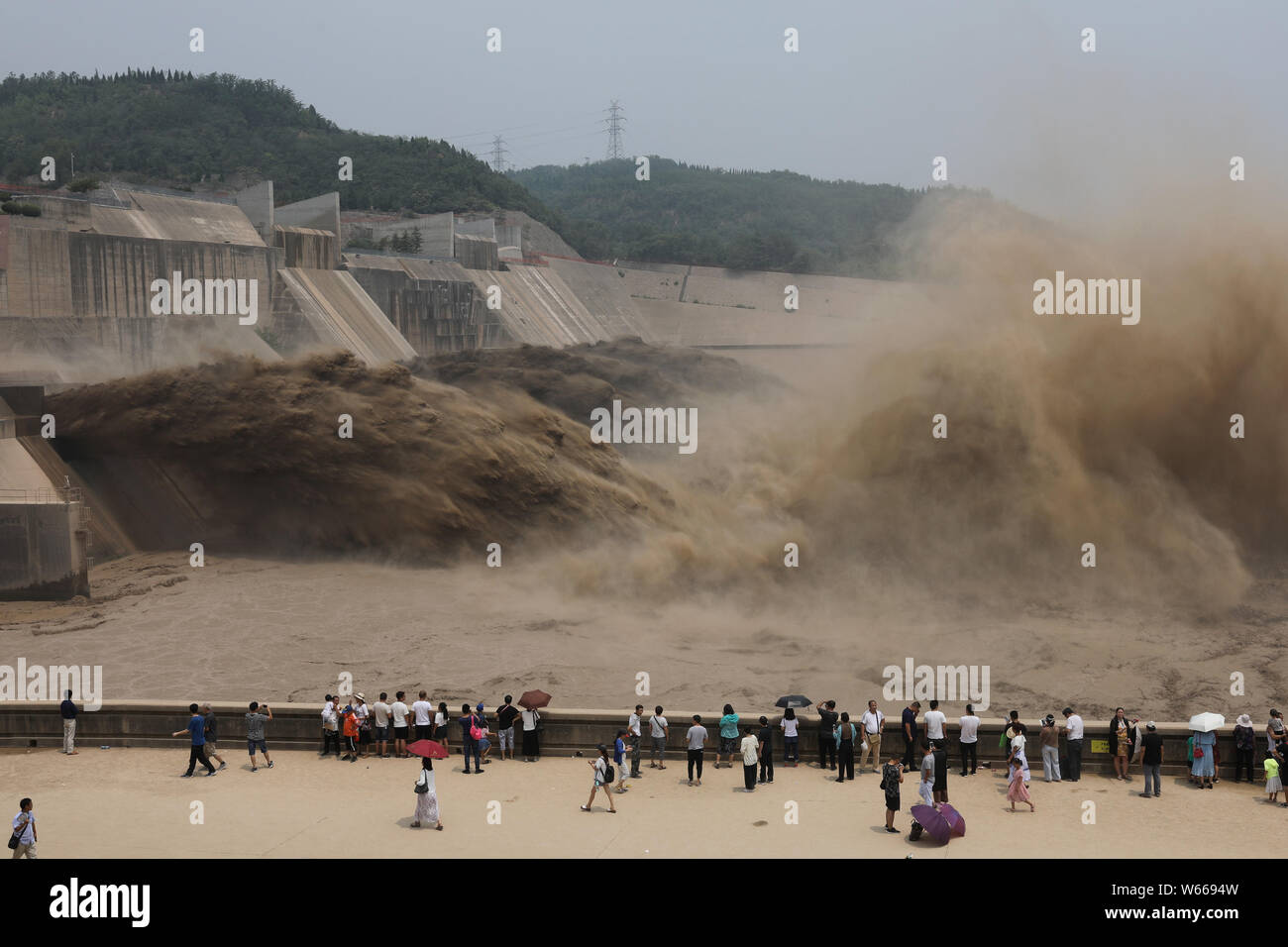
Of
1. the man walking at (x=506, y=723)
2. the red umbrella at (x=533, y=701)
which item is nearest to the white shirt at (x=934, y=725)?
the red umbrella at (x=533, y=701)

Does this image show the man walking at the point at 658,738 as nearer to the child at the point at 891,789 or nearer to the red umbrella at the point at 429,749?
the red umbrella at the point at 429,749

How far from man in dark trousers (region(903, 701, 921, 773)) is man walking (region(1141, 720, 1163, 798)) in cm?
289

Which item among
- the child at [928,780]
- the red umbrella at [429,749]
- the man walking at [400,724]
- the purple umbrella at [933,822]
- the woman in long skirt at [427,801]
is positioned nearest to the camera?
the purple umbrella at [933,822]

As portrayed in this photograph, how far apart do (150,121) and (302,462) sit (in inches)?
4895

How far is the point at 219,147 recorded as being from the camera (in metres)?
134

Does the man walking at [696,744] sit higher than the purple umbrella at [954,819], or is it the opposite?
the man walking at [696,744]

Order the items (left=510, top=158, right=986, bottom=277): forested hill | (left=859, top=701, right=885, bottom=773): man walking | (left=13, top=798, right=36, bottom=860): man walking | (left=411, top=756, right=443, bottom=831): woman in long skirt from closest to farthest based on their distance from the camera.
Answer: (left=13, top=798, right=36, bottom=860): man walking < (left=411, top=756, right=443, bottom=831): woman in long skirt < (left=859, top=701, right=885, bottom=773): man walking < (left=510, top=158, right=986, bottom=277): forested hill

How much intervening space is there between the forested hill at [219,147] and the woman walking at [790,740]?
111172mm

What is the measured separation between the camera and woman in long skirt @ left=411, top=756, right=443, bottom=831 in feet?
43.4

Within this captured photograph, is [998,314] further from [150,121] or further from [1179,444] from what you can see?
[150,121]

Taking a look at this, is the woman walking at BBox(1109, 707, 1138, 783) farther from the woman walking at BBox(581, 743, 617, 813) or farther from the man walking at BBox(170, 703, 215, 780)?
the man walking at BBox(170, 703, 215, 780)

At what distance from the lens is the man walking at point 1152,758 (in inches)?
570

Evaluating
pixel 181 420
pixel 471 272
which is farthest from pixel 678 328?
pixel 181 420

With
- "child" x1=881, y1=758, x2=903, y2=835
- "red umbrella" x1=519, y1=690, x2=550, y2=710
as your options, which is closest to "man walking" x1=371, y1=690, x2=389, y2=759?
"red umbrella" x1=519, y1=690, x2=550, y2=710
